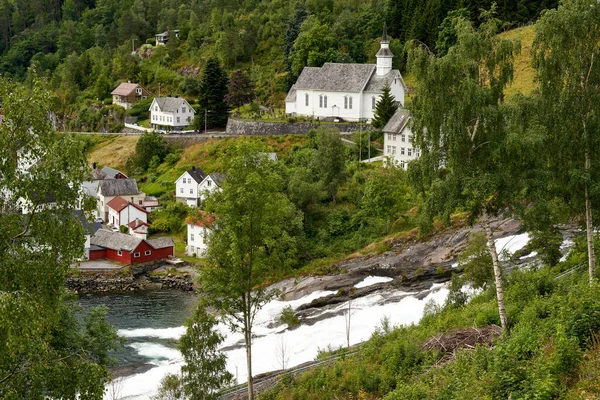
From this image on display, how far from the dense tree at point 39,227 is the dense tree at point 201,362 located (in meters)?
11.8

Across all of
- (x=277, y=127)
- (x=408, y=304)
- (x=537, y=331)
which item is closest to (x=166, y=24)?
(x=277, y=127)

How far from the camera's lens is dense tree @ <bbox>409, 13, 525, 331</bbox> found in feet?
72.7

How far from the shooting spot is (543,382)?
51.1ft

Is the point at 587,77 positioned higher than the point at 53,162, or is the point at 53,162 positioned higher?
the point at 587,77

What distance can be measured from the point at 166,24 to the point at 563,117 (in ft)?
366

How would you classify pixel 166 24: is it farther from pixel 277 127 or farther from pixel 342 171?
pixel 342 171

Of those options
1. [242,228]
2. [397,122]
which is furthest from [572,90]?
[397,122]

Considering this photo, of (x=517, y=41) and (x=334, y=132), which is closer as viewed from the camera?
(x=517, y=41)

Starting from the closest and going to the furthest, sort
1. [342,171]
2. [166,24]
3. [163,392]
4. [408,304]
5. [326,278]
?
[163,392], [408,304], [326,278], [342,171], [166,24]

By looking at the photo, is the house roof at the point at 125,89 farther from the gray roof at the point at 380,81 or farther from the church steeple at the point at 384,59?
the church steeple at the point at 384,59

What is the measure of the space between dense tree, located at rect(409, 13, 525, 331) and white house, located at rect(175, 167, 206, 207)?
5011cm

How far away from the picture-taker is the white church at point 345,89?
78.3m

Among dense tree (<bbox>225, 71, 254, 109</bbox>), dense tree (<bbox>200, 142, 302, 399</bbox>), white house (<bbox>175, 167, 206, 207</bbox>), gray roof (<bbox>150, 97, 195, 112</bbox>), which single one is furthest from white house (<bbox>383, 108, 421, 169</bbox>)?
dense tree (<bbox>200, 142, 302, 399</bbox>)

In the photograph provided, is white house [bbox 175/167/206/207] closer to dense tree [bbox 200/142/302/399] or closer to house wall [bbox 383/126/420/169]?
house wall [bbox 383/126/420/169]
